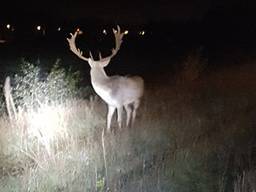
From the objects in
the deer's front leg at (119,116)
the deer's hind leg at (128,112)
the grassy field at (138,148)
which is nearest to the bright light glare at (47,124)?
the grassy field at (138,148)

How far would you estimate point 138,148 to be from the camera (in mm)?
5992

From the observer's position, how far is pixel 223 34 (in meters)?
17.5

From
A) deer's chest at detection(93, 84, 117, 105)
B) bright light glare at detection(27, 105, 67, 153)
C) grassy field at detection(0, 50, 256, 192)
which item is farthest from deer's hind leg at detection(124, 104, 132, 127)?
bright light glare at detection(27, 105, 67, 153)

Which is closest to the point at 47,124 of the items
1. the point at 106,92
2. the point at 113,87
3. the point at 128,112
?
the point at 106,92

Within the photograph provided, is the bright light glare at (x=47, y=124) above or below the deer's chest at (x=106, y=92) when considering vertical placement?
below

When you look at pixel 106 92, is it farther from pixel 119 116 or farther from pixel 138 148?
pixel 138 148

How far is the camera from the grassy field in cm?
482

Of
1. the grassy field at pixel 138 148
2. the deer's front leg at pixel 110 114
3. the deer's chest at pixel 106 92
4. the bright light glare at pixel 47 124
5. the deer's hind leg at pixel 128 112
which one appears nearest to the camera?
the grassy field at pixel 138 148

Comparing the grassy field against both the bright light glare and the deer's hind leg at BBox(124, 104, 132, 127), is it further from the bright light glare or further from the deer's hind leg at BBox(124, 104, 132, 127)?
the deer's hind leg at BBox(124, 104, 132, 127)

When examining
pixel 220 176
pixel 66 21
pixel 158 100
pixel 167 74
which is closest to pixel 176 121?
pixel 158 100

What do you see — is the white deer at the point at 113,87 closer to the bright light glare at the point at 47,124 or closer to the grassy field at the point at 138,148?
the grassy field at the point at 138,148

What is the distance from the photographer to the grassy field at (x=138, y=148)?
15.8 feet

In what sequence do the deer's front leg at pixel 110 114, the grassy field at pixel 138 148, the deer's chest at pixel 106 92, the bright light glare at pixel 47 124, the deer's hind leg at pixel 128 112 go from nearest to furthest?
the grassy field at pixel 138 148, the bright light glare at pixel 47 124, the deer's chest at pixel 106 92, the deer's front leg at pixel 110 114, the deer's hind leg at pixel 128 112

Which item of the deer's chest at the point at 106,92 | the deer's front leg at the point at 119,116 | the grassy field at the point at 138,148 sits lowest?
the grassy field at the point at 138,148
